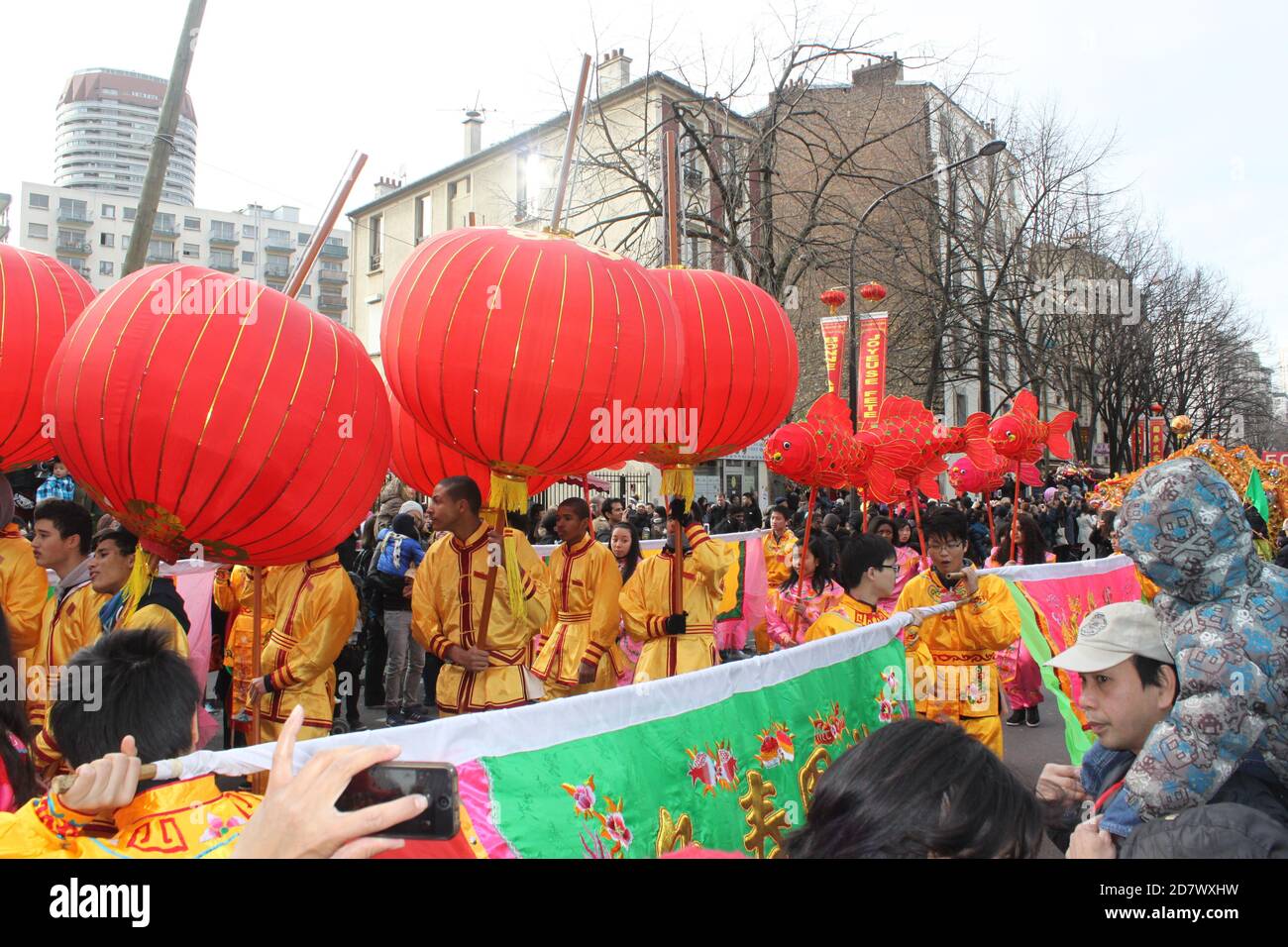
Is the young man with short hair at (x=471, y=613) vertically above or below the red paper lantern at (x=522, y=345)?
below

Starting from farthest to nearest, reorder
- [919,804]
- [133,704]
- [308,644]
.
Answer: [308,644] → [133,704] → [919,804]

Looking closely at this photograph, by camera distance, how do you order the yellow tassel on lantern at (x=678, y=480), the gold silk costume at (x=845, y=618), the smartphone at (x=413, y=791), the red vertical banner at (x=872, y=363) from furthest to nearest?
the red vertical banner at (x=872, y=363) < the yellow tassel on lantern at (x=678, y=480) < the gold silk costume at (x=845, y=618) < the smartphone at (x=413, y=791)

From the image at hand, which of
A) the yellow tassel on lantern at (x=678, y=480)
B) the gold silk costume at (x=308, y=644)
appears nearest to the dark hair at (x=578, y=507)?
the yellow tassel on lantern at (x=678, y=480)

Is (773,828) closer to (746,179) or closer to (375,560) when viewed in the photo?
(375,560)

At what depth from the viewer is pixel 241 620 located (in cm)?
516

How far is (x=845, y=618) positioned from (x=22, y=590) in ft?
13.1

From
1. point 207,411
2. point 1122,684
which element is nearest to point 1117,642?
point 1122,684

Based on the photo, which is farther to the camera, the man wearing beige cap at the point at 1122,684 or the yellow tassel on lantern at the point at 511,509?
the yellow tassel on lantern at the point at 511,509

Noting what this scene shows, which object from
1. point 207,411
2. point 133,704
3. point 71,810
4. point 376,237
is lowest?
point 71,810

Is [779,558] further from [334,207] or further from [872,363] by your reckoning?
[872,363]

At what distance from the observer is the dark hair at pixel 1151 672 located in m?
2.29

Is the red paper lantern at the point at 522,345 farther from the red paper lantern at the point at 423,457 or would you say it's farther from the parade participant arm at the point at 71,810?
the parade participant arm at the point at 71,810

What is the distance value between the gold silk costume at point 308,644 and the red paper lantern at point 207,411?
110cm
